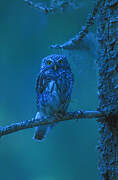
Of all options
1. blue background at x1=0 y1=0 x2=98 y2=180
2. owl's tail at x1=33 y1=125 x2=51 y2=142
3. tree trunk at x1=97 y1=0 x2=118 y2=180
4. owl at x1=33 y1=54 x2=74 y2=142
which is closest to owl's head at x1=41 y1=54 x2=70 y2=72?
owl at x1=33 y1=54 x2=74 y2=142

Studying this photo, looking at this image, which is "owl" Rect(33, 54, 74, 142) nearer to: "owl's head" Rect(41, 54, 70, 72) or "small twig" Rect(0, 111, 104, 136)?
"owl's head" Rect(41, 54, 70, 72)

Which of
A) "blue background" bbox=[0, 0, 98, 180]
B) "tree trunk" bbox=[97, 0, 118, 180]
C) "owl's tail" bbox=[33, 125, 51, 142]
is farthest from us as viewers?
"blue background" bbox=[0, 0, 98, 180]

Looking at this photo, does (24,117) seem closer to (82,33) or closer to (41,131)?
(41,131)

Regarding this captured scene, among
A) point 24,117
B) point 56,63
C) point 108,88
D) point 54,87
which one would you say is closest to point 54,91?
point 54,87

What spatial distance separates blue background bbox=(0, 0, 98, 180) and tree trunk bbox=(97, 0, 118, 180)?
33.4 inches

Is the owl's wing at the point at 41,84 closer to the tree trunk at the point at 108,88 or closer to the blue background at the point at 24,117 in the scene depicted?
the tree trunk at the point at 108,88

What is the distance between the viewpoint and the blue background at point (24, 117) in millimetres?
2053

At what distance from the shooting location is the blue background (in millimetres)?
2053

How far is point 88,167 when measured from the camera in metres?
2.13

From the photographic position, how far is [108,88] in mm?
1119

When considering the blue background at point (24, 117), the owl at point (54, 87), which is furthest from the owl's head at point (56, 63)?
the blue background at point (24, 117)

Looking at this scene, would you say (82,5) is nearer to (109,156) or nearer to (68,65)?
(68,65)

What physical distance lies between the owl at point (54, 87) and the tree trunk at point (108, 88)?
0.70ft

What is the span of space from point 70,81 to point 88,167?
1.12m
